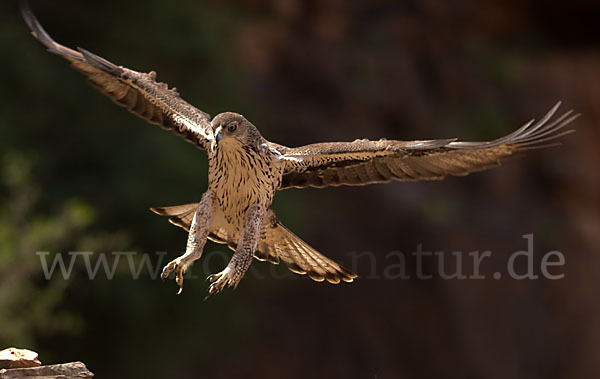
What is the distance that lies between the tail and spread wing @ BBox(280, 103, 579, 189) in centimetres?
26

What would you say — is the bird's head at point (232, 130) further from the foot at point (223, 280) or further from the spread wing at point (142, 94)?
the foot at point (223, 280)

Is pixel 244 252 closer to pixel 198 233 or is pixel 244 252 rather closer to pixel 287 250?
pixel 198 233

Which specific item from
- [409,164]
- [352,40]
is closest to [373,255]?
[352,40]

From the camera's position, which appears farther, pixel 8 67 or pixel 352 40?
pixel 352 40

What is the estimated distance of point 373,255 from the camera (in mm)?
14414

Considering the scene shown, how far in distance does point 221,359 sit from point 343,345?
2094 millimetres

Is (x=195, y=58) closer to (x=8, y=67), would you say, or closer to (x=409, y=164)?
(x=8, y=67)

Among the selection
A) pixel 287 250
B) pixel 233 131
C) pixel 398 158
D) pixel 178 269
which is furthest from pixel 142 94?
pixel 398 158

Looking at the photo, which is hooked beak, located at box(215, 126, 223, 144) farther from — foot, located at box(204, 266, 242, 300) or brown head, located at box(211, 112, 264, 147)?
foot, located at box(204, 266, 242, 300)

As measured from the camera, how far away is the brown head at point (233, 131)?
3541 millimetres

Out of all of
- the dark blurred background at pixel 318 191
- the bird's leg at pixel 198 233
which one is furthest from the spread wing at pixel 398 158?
the dark blurred background at pixel 318 191

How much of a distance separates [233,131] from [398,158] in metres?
0.97

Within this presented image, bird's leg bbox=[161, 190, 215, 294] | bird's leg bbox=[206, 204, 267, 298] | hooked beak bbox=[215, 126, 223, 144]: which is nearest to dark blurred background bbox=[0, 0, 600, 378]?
bird's leg bbox=[161, 190, 215, 294]

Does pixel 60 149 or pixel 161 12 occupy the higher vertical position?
pixel 161 12
